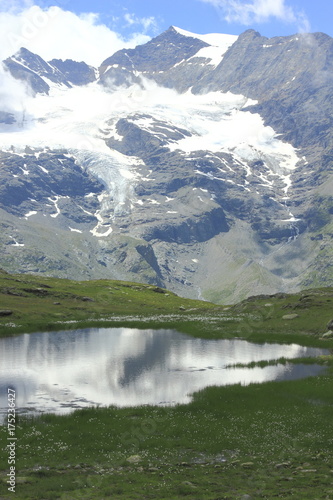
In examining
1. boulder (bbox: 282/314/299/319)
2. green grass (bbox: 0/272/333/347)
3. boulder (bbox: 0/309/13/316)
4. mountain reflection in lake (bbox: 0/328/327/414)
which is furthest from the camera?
boulder (bbox: 0/309/13/316)

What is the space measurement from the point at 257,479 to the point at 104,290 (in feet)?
539

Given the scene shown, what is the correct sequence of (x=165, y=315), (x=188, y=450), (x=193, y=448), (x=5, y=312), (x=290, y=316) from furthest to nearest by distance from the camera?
(x=165, y=315) → (x=5, y=312) → (x=290, y=316) → (x=193, y=448) → (x=188, y=450)

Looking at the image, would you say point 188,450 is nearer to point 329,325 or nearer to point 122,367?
point 122,367

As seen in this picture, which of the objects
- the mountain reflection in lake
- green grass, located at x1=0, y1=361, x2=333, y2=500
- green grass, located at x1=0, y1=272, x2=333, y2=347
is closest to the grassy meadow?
green grass, located at x1=0, y1=361, x2=333, y2=500

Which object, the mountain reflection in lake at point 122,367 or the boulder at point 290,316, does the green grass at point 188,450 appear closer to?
the mountain reflection in lake at point 122,367

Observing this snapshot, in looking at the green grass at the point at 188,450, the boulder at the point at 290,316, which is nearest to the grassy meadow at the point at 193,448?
the green grass at the point at 188,450

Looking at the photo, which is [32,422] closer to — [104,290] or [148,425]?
[148,425]

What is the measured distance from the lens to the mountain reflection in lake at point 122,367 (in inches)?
2295

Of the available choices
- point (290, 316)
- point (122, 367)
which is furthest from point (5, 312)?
point (290, 316)

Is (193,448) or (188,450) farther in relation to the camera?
(193,448)

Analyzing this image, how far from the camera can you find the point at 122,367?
248 feet

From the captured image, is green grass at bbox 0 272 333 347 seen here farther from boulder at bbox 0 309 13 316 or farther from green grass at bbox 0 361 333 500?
green grass at bbox 0 361 333 500

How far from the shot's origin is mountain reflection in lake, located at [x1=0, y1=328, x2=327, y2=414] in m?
58.3

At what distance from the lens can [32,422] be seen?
150 ft
